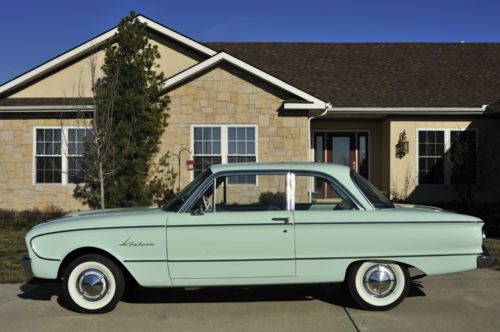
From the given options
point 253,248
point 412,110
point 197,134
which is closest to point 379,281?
point 253,248

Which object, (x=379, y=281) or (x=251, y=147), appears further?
(x=251, y=147)

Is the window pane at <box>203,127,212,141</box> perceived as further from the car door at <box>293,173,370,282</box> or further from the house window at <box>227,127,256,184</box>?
the car door at <box>293,173,370,282</box>

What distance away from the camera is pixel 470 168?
13992mm

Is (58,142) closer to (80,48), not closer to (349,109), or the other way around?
(80,48)

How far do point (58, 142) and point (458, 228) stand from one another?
10.9 meters

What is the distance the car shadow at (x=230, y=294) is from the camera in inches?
236

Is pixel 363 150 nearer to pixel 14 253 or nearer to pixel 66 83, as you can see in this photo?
pixel 66 83

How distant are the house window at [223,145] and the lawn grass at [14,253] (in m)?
4.39

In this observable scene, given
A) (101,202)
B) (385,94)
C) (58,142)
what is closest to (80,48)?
(58,142)

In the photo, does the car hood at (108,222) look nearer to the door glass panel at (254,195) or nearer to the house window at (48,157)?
the door glass panel at (254,195)

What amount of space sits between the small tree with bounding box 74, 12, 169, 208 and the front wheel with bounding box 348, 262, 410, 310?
7572mm

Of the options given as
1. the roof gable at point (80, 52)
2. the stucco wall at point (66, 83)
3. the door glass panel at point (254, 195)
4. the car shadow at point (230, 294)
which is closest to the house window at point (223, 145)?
the roof gable at point (80, 52)

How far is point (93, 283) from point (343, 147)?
11359mm

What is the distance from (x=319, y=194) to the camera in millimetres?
5930
